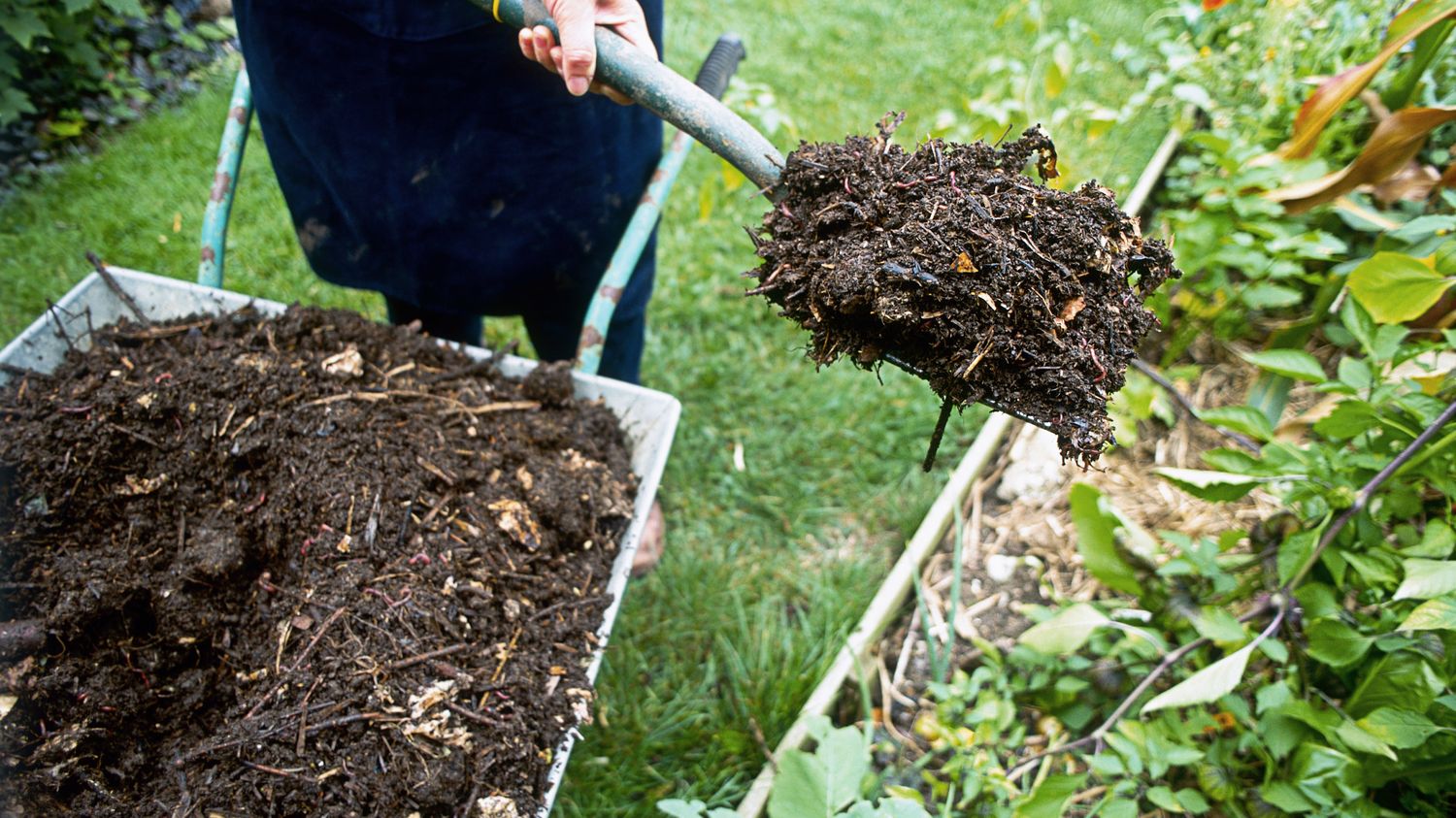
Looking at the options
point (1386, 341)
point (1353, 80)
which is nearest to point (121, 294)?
point (1386, 341)

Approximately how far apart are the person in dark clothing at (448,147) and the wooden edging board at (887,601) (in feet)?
3.11

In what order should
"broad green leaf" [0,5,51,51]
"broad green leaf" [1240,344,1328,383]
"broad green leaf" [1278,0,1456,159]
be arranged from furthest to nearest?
1. "broad green leaf" [0,5,51,51]
2. "broad green leaf" [1278,0,1456,159]
3. "broad green leaf" [1240,344,1328,383]

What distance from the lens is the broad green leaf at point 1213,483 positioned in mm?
1655

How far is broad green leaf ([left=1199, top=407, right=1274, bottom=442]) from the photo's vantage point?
5.46ft

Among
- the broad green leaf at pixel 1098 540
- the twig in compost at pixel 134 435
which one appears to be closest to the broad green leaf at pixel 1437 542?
the broad green leaf at pixel 1098 540

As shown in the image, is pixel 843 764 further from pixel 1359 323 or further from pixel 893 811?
pixel 1359 323

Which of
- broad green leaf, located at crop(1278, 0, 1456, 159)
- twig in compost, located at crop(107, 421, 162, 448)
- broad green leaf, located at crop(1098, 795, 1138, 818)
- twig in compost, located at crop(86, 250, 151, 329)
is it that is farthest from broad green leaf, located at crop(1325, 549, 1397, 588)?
twig in compost, located at crop(86, 250, 151, 329)

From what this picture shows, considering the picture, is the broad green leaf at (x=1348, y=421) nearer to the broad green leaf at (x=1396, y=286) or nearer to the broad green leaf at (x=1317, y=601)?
the broad green leaf at (x=1396, y=286)

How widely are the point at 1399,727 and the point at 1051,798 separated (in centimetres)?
55

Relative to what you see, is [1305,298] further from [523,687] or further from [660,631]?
[523,687]

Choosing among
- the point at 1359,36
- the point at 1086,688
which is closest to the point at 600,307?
the point at 1086,688

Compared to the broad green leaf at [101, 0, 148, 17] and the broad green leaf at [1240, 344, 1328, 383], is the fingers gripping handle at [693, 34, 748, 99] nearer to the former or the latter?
the broad green leaf at [1240, 344, 1328, 383]

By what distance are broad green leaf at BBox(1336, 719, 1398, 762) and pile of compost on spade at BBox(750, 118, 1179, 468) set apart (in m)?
0.79

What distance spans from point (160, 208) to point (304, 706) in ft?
8.76
